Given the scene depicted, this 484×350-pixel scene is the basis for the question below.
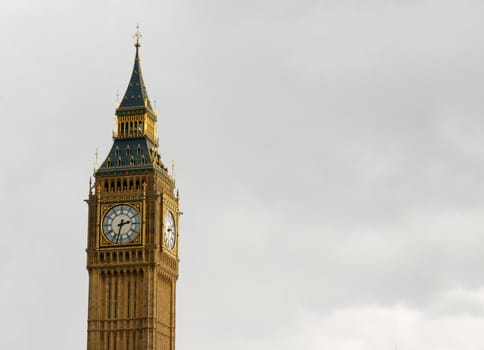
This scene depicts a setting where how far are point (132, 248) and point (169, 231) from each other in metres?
5.00

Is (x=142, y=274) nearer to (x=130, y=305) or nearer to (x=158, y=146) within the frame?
(x=130, y=305)

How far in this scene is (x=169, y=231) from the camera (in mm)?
151250

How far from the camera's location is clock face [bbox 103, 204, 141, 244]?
14825 centimetres

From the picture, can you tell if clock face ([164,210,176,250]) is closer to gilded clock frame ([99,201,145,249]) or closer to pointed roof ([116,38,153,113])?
gilded clock frame ([99,201,145,249])

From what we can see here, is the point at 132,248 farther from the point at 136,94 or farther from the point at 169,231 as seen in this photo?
the point at 136,94

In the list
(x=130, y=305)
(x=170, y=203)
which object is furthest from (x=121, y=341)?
(x=170, y=203)

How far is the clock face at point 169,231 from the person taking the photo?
150375mm

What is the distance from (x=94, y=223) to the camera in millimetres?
149250

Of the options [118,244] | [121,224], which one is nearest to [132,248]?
[118,244]

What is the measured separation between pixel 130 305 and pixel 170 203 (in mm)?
10925

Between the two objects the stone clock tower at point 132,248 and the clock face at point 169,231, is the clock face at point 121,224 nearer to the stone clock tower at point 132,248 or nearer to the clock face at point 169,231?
the stone clock tower at point 132,248

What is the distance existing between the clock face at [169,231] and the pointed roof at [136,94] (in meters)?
10.4

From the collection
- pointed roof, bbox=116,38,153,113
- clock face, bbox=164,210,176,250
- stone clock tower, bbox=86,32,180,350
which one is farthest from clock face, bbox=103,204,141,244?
pointed roof, bbox=116,38,153,113

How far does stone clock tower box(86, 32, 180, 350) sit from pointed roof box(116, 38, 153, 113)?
→ 26.4 inches
